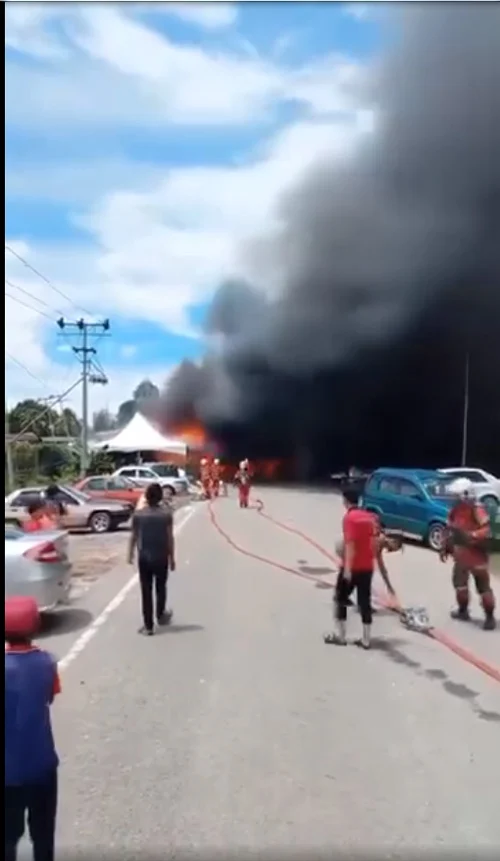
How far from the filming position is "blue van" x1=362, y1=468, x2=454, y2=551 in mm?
3469

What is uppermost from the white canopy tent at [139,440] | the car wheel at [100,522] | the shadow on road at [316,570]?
the white canopy tent at [139,440]

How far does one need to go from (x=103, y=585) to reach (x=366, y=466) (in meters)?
1.85

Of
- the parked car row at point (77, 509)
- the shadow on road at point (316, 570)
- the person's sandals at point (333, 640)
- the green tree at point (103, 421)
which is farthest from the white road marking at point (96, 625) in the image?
the green tree at point (103, 421)

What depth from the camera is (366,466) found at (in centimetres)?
331

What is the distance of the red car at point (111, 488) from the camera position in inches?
121

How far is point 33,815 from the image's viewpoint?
7.73ft

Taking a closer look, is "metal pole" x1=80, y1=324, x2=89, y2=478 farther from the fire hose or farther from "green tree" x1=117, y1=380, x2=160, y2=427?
the fire hose

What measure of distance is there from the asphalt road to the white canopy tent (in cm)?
41

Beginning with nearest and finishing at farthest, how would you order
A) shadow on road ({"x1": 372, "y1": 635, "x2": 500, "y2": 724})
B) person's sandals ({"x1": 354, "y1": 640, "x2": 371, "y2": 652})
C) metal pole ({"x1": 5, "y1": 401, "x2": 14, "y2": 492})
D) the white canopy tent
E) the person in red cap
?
the person in red cap
metal pole ({"x1": 5, "y1": 401, "x2": 14, "y2": 492})
the white canopy tent
shadow on road ({"x1": 372, "y1": 635, "x2": 500, "y2": 724})
person's sandals ({"x1": 354, "y1": 640, "x2": 371, "y2": 652})

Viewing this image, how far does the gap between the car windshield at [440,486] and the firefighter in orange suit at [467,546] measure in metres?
0.02

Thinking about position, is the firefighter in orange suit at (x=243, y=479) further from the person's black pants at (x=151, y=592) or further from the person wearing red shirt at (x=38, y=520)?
the person's black pants at (x=151, y=592)

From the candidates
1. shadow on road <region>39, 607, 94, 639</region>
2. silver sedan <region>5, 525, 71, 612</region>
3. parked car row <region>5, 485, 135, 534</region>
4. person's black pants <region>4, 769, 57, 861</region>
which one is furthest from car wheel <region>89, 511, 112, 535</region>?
→ person's black pants <region>4, 769, 57, 861</region>

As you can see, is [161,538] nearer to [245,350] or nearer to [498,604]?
[245,350]

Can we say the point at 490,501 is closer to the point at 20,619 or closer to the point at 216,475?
the point at 216,475
